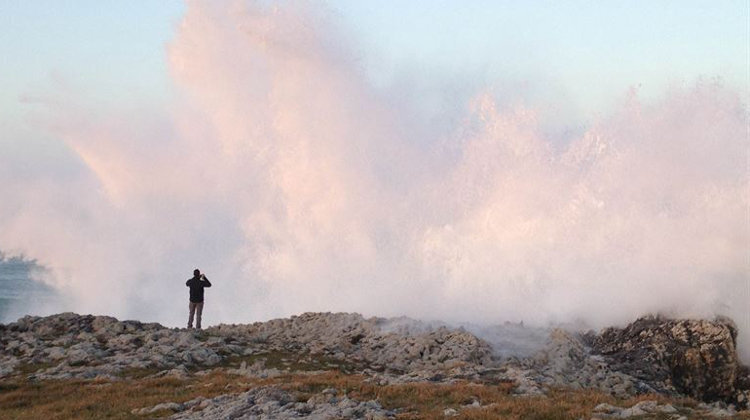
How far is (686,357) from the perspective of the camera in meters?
31.0

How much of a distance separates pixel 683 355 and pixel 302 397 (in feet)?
67.0

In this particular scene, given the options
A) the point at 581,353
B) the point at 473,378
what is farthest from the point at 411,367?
the point at 581,353

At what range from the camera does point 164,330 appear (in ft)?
110

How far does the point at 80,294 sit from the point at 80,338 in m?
85.0

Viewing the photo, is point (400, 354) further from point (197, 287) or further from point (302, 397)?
point (197, 287)

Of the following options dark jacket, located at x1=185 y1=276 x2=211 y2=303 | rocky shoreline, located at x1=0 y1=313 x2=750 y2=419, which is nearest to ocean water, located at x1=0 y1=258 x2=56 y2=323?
dark jacket, located at x1=185 y1=276 x2=211 y2=303

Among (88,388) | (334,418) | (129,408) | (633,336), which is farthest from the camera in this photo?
(633,336)

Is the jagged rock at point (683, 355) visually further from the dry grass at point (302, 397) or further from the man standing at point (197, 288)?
the man standing at point (197, 288)

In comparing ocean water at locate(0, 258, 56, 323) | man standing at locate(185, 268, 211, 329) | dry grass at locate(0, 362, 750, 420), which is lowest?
dry grass at locate(0, 362, 750, 420)

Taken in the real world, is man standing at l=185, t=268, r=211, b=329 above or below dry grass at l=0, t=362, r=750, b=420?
above

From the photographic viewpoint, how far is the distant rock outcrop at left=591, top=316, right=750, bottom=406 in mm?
29891

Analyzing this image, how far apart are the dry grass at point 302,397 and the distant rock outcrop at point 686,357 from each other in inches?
435

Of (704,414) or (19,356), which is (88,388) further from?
(704,414)

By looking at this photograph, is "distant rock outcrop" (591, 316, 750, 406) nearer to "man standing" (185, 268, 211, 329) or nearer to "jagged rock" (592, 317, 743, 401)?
"jagged rock" (592, 317, 743, 401)
